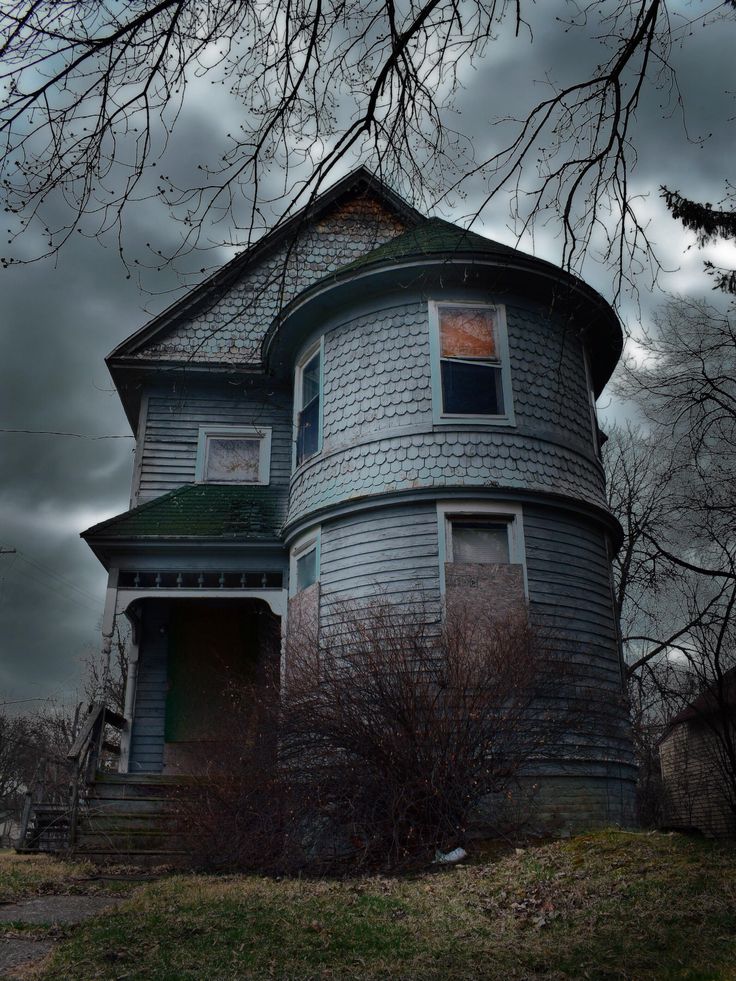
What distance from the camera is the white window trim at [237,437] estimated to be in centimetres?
1555

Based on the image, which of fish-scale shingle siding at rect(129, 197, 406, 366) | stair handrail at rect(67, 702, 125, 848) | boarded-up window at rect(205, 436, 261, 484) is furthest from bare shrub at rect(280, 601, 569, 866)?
fish-scale shingle siding at rect(129, 197, 406, 366)

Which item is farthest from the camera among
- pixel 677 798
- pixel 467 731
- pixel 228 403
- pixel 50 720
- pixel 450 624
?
pixel 50 720

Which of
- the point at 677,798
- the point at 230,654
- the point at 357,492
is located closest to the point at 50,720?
the point at 677,798

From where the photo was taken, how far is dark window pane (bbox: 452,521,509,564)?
37.2 ft

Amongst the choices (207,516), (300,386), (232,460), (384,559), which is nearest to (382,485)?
(384,559)

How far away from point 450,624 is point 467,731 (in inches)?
73.5

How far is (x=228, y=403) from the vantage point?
53.0ft

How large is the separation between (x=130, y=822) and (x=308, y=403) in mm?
6470

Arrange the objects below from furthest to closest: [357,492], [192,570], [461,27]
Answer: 1. [192,570]
2. [357,492]
3. [461,27]

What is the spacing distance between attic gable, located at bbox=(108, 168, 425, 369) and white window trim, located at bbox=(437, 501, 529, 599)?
5864mm

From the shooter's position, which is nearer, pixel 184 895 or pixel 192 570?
pixel 184 895

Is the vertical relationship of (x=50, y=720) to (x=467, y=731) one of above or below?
above

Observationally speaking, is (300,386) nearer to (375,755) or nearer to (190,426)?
(190,426)

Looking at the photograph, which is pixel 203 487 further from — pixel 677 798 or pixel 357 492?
pixel 677 798
